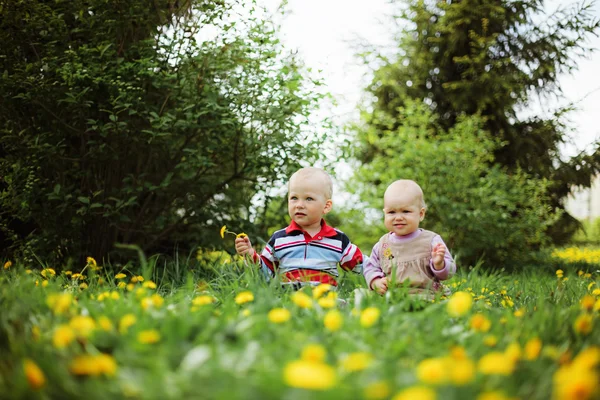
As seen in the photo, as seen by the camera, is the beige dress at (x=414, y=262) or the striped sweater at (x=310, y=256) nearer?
the beige dress at (x=414, y=262)

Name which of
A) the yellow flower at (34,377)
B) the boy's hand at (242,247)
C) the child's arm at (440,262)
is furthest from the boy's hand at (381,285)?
the yellow flower at (34,377)

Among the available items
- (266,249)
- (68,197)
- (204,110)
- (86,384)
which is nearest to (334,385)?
(86,384)

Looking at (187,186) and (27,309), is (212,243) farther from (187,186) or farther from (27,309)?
(27,309)

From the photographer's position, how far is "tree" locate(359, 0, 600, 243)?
7.47 m

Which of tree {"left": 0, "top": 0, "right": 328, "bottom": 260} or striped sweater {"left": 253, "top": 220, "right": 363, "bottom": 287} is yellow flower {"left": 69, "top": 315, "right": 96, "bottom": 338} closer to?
striped sweater {"left": 253, "top": 220, "right": 363, "bottom": 287}

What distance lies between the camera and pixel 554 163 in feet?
25.7

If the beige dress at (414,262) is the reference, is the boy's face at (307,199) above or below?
above

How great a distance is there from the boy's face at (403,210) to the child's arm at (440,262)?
0.54ft

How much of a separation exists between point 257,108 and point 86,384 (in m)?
2.99

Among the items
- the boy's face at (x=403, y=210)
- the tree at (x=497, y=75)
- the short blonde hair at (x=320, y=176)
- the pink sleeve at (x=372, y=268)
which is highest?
the tree at (x=497, y=75)

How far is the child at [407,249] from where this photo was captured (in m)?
2.62

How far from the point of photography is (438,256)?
2.47 m

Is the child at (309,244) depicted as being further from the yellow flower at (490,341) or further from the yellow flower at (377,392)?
the yellow flower at (377,392)

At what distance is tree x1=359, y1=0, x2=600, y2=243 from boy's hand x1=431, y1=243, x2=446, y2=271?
5.23 m
